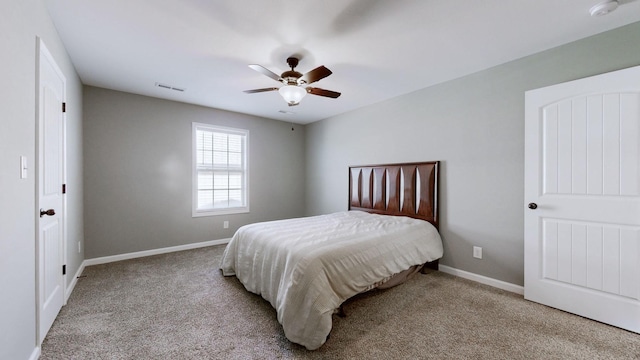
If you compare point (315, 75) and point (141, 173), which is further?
point (141, 173)

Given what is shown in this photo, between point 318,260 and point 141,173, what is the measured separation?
332 cm

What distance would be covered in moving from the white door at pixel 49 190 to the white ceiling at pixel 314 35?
Result: 1.70 feet

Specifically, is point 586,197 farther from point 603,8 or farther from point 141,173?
point 141,173

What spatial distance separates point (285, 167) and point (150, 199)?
247 centimetres

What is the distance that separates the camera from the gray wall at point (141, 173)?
11.0ft

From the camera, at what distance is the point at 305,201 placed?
5.53 m

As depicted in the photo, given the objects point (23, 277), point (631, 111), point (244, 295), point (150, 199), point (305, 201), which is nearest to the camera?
point (23, 277)

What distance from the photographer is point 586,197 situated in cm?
208

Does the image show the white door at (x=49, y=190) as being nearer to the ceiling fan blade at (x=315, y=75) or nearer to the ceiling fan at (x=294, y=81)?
the ceiling fan at (x=294, y=81)

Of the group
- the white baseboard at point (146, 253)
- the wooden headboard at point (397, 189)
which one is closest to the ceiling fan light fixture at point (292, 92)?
the wooden headboard at point (397, 189)

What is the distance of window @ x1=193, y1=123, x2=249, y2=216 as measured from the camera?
4.24 m

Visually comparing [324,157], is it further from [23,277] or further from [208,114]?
[23,277]

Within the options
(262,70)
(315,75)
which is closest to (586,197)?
(315,75)

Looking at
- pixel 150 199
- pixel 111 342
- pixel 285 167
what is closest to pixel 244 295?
pixel 111 342
